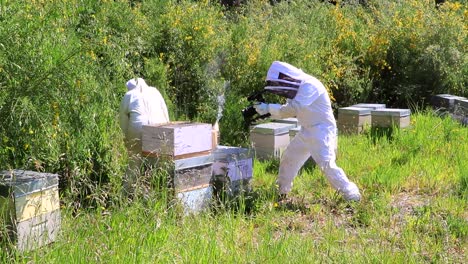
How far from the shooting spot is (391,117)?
8.50 m

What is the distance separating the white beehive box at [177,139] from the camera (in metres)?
4.99

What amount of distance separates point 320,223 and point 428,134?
3721 mm

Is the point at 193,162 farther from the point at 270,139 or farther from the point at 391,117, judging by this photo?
the point at 391,117

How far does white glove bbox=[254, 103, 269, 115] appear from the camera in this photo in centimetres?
602

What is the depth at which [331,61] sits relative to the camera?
33.1 feet

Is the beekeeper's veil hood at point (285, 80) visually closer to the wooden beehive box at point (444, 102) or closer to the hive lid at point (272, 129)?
the hive lid at point (272, 129)

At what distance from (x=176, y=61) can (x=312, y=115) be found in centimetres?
335

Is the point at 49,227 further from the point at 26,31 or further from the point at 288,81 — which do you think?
the point at 288,81

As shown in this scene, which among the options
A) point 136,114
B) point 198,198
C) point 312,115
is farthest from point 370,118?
point 136,114

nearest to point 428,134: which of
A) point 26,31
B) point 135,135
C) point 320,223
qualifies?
point 320,223

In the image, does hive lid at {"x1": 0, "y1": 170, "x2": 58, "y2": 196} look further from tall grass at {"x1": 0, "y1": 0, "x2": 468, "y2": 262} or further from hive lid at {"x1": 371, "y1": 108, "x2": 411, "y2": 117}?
hive lid at {"x1": 371, "y1": 108, "x2": 411, "y2": 117}

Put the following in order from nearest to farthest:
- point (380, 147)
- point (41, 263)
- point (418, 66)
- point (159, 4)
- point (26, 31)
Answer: point (41, 263) < point (26, 31) < point (380, 147) < point (159, 4) < point (418, 66)

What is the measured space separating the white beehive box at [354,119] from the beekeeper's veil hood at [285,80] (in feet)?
9.48

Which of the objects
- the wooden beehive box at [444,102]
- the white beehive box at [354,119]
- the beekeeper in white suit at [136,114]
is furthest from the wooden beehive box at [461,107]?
the beekeeper in white suit at [136,114]
